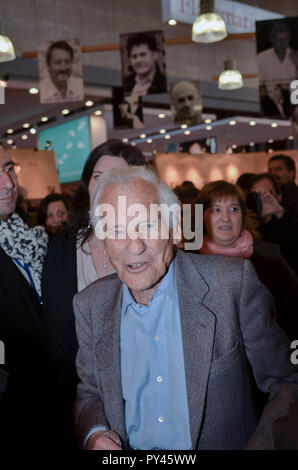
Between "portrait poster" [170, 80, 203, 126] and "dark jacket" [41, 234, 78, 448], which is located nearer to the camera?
"dark jacket" [41, 234, 78, 448]

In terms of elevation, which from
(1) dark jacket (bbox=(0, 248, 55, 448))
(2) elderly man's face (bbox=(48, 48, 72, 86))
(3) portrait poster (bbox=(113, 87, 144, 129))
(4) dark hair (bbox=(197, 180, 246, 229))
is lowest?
(1) dark jacket (bbox=(0, 248, 55, 448))

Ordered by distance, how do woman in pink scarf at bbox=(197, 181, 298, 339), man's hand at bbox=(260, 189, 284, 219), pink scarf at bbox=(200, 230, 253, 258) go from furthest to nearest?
1. man's hand at bbox=(260, 189, 284, 219)
2. pink scarf at bbox=(200, 230, 253, 258)
3. woman in pink scarf at bbox=(197, 181, 298, 339)

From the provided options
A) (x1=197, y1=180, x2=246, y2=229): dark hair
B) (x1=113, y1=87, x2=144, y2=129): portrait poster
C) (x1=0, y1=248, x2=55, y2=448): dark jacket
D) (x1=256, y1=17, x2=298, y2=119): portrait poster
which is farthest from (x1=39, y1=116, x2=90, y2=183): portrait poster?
(x1=0, y1=248, x2=55, y2=448): dark jacket

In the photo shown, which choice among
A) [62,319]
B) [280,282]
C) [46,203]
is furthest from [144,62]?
[62,319]

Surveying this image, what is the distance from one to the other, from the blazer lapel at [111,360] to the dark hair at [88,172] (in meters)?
0.67

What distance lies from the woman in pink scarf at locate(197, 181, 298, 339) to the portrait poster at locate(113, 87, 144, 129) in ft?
13.9

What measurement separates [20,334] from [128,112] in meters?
5.63

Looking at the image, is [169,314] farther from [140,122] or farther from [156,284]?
[140,122]

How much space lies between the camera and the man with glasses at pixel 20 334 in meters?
2.09

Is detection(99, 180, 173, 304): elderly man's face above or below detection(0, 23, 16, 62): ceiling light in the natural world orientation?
below

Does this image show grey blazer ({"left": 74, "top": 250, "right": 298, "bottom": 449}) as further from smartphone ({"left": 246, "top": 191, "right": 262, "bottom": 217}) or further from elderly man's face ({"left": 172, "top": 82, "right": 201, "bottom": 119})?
elderly man's face ({"left": 172, "top": 82, "right": 201, "bottom": 119})

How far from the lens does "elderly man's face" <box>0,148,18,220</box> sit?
220 centimetres

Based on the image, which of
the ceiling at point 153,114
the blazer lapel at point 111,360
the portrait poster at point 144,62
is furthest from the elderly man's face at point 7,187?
the ceiling at point 153,114

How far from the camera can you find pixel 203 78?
397 inches
